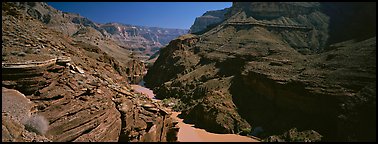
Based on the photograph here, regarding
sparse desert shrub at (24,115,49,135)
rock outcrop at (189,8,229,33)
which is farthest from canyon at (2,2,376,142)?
rock outcrop at (189,8,229,33)

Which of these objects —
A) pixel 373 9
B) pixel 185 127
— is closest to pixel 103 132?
pixel 185 127

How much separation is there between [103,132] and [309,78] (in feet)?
72.5

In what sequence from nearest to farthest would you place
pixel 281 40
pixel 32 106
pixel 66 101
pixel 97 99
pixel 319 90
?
1. pixel 32 106
2. pixel 66 101
3. pixel 97 99
4. pixel 319 90
5. pixel 281 40

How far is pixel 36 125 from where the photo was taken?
1332cm

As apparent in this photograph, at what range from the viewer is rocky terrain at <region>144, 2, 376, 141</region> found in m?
24.9

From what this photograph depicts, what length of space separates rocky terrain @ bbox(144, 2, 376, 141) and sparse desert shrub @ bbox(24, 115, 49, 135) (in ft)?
61.4

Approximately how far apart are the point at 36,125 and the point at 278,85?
80.0 feet

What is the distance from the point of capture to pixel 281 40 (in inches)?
2367

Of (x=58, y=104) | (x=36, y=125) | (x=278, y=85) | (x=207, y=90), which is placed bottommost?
(x=207, y=90)

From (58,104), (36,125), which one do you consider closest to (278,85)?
(58,104)

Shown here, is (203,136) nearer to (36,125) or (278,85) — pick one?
(278,85)

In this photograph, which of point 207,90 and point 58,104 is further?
point 207,90

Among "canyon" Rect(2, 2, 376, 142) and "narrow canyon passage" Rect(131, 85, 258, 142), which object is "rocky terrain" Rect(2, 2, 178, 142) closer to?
"canyon" Rect(2, 2, 376, 142)

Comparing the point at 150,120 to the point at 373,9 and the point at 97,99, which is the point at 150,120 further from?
the point at 373,9
